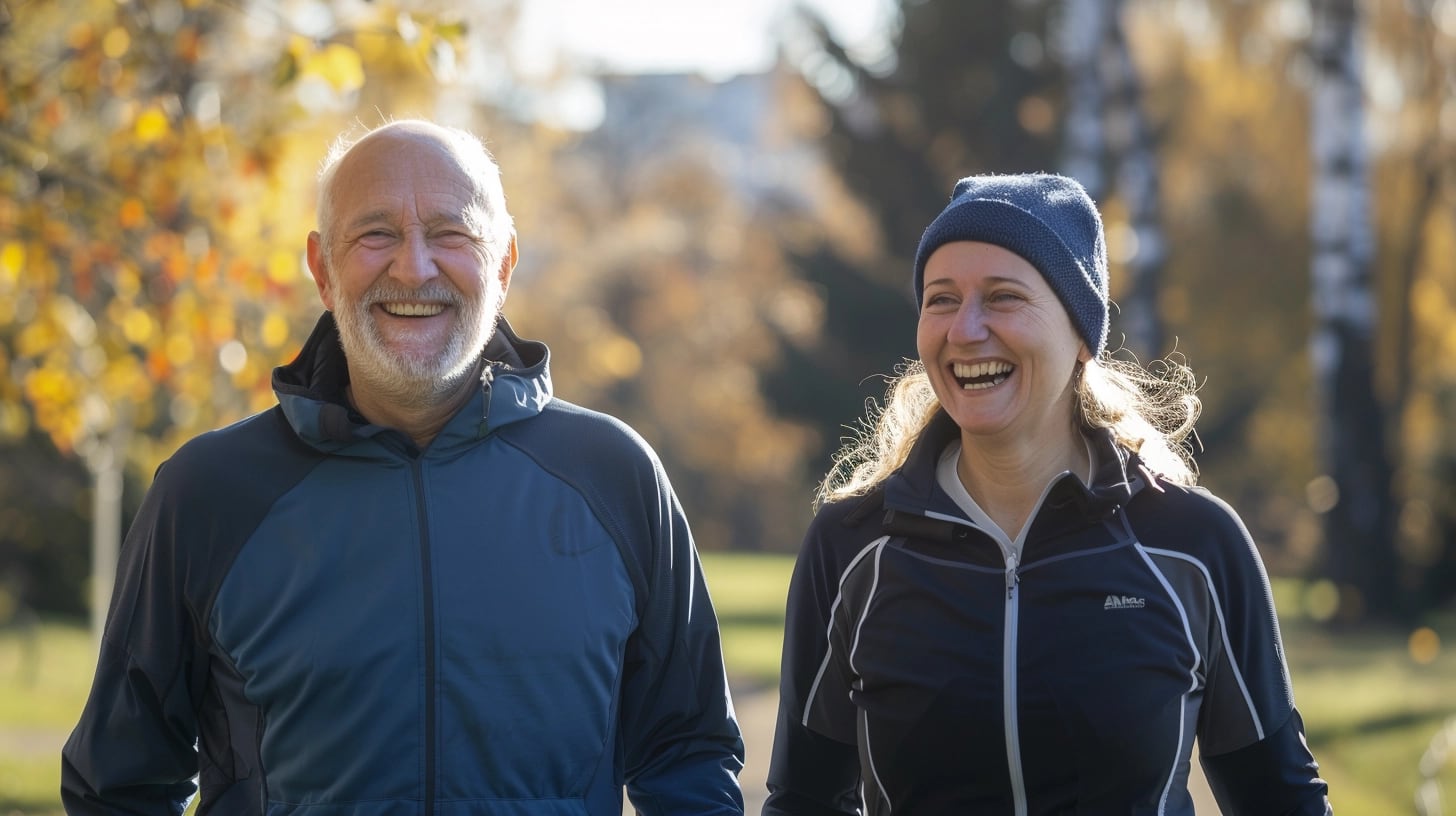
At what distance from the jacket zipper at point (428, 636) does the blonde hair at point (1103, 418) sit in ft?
2.93

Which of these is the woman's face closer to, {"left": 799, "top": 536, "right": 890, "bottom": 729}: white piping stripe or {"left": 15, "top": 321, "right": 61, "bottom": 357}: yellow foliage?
{"left": 799, "top": 536, "right": 890, "bottom": 729}: white piping stripe

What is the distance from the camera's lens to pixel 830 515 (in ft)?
12.6

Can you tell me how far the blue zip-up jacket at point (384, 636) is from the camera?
347 cm

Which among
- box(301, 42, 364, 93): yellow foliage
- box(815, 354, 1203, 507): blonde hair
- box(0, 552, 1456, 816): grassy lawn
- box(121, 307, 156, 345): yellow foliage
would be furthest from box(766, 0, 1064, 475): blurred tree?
box(815, 354, 1203, 507): blonde hair

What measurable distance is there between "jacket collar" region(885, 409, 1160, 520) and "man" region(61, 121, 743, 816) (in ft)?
1.65

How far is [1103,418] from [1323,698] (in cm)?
1026

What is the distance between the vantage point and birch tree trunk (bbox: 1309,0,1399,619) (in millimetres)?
18297

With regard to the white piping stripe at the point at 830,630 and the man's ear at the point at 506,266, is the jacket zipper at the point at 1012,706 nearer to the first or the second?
the white piping stripe at the point at 830,630

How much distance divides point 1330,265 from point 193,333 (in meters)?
13.6

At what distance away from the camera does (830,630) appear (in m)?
3.76

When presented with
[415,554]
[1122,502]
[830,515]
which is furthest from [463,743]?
[1122,502]

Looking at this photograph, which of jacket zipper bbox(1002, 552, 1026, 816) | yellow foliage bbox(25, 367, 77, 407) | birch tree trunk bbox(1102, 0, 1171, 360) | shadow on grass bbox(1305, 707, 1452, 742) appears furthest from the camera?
birch tree trunk bbox(1102, 0, 1171, 360)

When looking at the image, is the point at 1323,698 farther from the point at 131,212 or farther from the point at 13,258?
the point at 13,258

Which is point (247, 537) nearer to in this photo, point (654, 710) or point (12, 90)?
point (654, 710)
